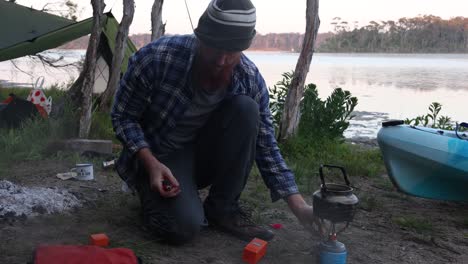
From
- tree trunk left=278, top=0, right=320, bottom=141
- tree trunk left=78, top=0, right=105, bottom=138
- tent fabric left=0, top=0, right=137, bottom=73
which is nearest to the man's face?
tree trunk left=78, top=0, right=105, bottom=138

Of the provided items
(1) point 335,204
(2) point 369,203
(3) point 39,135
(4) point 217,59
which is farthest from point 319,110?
(1) point 335,204

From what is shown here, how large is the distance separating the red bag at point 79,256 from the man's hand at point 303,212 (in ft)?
2.50

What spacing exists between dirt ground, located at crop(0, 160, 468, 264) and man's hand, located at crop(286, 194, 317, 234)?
0.22 metres

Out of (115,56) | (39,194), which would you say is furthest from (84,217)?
(115,56)

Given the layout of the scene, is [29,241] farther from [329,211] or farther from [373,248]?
[373,248]

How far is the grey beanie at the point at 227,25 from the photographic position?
2137mm

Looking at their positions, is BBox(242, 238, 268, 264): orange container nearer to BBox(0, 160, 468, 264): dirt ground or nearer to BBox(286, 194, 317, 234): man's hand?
BBox(0, 160, 468, 264): dirt ground

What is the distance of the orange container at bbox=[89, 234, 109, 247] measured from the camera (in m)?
2.26

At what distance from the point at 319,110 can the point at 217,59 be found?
313 cm

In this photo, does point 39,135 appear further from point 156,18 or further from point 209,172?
point 156,18

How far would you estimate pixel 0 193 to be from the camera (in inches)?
109

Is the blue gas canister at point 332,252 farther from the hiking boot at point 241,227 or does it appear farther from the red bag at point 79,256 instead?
the red bag at point 79,256

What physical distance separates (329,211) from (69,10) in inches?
280

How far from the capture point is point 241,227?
2.62 meters
